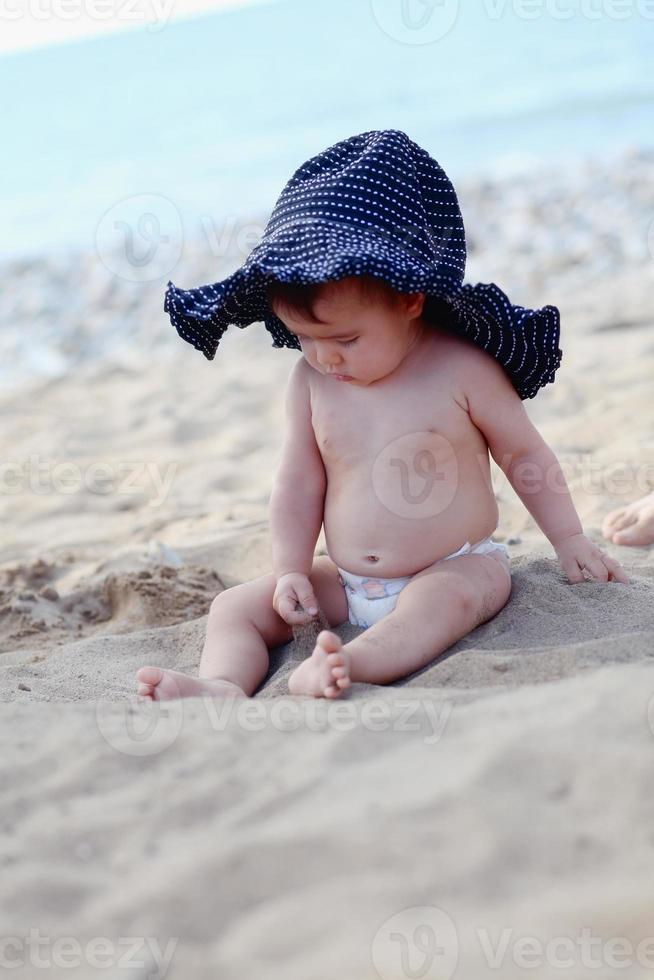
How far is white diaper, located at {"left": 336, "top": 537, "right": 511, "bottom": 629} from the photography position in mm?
2707

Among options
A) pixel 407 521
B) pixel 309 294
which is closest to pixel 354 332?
pixel 309 294

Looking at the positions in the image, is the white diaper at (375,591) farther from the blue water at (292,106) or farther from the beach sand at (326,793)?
the blue water at (292,106)

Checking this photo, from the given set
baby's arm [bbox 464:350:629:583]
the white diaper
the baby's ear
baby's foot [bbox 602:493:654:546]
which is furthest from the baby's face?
baby's foot [bbox 602:493:654:546]

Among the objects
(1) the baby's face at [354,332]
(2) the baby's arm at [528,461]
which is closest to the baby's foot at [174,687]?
(1) the baby's face at [354,332]

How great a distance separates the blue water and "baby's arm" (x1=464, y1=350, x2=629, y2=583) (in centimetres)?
555

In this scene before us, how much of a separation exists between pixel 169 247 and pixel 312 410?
26.6ft

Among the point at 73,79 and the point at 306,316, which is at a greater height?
the point at 73,79

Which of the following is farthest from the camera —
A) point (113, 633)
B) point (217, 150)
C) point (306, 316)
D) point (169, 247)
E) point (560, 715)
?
point (217, 150)

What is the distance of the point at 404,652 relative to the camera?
93.7 inches

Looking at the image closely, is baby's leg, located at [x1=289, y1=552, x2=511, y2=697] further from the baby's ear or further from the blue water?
the blue water

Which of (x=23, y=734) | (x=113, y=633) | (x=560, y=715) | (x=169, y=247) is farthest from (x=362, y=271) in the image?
(x=169, y=247)

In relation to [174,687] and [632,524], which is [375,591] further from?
[632,524]

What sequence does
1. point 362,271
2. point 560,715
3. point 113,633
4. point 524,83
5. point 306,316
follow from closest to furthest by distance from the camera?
point 560,715
point 362,271
point 306,316
point 113,633
point 524,83

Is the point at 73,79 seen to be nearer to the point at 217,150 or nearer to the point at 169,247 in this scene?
the point at 217,150
